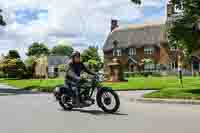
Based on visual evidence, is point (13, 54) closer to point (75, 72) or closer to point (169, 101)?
point (169, 101)

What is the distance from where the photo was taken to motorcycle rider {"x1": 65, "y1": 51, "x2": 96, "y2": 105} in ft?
42.0

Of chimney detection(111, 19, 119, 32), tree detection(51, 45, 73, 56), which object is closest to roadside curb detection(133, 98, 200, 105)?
chimney detection(111, 19, 119, 32)

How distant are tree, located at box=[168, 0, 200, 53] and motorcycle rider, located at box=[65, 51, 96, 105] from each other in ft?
23.6

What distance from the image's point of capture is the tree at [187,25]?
1825 cm

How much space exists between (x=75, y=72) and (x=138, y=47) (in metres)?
71.4

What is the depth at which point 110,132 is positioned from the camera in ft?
28.4

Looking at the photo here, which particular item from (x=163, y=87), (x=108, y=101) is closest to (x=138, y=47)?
(x=163, y=87)

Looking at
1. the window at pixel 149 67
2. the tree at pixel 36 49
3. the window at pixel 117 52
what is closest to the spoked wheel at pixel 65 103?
the window at pixel 149 67

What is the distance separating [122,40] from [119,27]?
556cm

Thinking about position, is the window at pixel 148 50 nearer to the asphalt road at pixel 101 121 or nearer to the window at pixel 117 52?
the window at pixel 117 52

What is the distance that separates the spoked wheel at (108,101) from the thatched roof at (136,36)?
224 ft

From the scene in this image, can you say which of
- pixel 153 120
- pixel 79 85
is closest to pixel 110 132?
pixel 153 120

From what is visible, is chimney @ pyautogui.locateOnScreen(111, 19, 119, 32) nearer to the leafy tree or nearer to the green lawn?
the leafy tree

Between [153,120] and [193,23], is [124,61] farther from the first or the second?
[153,120]
